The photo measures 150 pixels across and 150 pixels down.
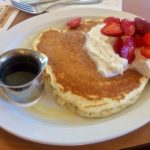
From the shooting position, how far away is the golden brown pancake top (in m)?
0.90

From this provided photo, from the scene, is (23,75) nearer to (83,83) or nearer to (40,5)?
(83,83)

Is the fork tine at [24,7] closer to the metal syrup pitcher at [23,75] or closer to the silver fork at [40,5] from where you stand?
the silver fork at [40,5]

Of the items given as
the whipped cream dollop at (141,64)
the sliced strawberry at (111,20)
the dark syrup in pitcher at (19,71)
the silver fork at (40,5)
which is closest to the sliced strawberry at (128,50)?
the whipped cream dollop at (141,64)

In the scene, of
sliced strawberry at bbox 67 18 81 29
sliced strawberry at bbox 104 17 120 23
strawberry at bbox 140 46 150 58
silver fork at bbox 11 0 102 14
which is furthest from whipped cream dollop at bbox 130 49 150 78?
Result: silver fork at bbox 11 0 102 14

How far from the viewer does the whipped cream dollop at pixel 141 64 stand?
92 cm

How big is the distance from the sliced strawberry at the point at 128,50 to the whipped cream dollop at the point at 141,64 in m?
0.01

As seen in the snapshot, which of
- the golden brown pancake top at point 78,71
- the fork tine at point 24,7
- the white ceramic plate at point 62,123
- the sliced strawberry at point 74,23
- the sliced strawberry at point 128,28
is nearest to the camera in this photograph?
the white ceramic plate at point 62,123

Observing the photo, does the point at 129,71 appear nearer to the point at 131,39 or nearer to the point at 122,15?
the point at 131,39

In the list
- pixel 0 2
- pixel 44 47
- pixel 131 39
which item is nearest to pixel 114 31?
pixel 131 39

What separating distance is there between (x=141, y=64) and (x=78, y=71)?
7.8 inches

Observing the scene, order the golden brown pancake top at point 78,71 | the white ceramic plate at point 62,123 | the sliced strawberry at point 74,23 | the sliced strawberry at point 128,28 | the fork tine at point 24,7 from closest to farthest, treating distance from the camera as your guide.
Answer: the white ceramic plate at point 62,123
the golden brown pancake top at point 78,71
the sliced strawberry at point 128,28
the sliced strawberry at point 74,23
the fork tine at point 24,7

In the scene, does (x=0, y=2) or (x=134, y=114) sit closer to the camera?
(x=134, y=114)

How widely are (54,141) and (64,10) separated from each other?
64 centimetres

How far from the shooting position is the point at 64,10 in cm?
126
